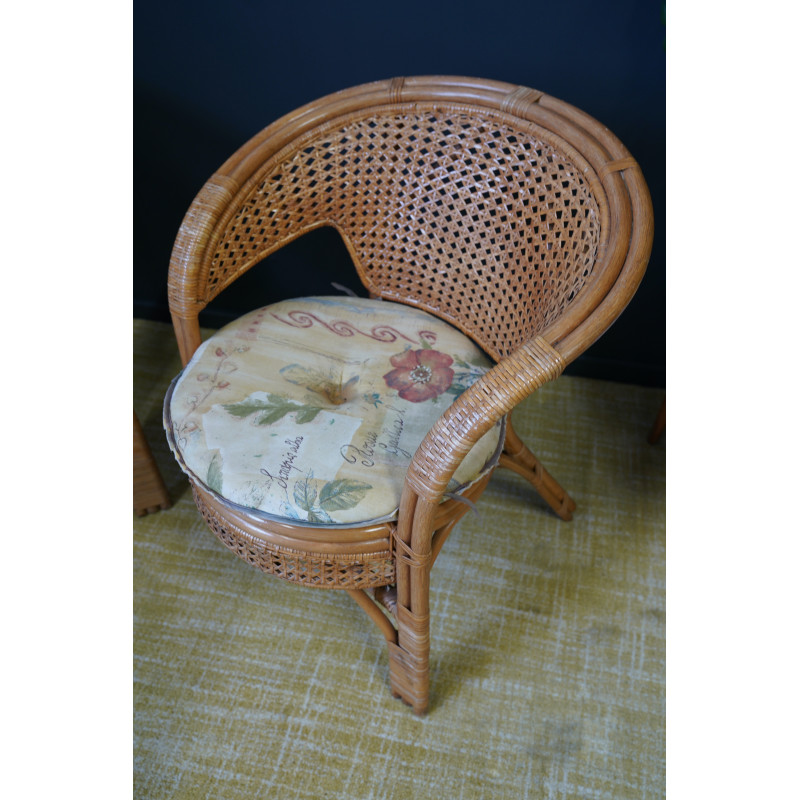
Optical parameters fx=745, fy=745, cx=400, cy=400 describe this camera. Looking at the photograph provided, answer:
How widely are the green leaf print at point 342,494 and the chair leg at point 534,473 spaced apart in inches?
13.9

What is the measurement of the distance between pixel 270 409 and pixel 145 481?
20.1 inches

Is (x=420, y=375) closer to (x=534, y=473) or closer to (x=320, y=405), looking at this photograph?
(x=320, y=405)

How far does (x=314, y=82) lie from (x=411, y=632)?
1.06 metres

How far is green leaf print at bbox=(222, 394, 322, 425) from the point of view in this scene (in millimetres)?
1010

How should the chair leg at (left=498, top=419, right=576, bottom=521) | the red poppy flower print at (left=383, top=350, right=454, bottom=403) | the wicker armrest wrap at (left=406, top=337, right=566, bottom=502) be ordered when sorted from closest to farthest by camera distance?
the wicker armrest wrap at (left=406, top=337, right=566, bottom=502) → the red poppy flower print at (left=383, top=350, right=454, bottom=403) → the chair leg at (left=498, top=419, right=576, bottom=521)

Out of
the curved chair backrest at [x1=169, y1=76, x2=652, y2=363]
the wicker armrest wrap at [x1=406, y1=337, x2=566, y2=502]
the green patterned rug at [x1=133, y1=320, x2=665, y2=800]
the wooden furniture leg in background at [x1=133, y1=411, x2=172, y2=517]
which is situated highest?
the curved chair backrest at [x1=169, y1=76, x2=652, y2=363]

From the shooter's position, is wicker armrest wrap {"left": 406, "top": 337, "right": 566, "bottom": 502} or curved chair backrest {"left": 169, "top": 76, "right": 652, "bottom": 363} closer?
wicker armrest wrap {"left": 406, "top": 337, "right": 566, "bottom": 502}

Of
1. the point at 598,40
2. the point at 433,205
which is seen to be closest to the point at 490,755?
the point at 433,205

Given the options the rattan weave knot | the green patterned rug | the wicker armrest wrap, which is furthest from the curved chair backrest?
the green patterned rug

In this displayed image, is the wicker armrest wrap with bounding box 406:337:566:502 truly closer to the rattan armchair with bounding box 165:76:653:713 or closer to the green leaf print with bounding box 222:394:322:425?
the rattan armchair with bounding box 165:76:653:713

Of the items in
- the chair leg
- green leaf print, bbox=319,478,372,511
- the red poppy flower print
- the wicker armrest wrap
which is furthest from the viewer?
the chair leg

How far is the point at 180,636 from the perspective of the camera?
1.28 m

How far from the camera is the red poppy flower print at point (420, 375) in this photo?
3.49 ft

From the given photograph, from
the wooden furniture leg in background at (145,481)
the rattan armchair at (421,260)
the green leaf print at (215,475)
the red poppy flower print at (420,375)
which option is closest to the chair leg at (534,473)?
the rattan armchair at (421,260)
